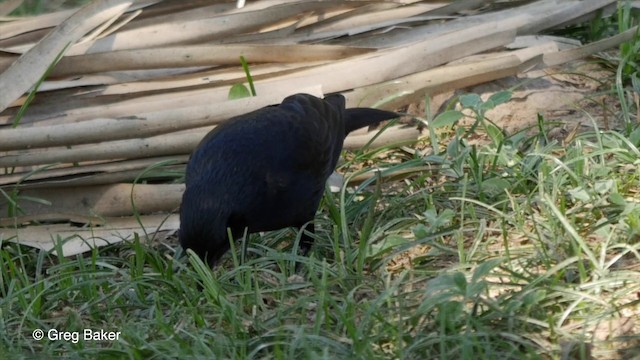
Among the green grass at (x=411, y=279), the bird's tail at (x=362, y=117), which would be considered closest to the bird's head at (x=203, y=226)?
the green grass at (x=411, y=279)

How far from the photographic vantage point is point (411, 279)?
12.4ft

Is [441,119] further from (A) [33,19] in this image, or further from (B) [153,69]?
(A) [33,19]

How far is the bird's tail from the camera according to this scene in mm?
4902

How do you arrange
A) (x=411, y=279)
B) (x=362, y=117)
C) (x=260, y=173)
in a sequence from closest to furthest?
(x=411, y=279) < (x=260, y=173) < (x=362, y=117)

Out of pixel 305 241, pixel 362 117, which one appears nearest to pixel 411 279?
pixel 305 241

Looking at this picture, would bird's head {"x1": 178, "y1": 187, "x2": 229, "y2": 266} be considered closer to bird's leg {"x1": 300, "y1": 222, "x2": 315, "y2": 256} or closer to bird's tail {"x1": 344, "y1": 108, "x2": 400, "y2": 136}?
bird's leg {"x1": 300, "y1": 222, "x2": 315, "y2": 256}

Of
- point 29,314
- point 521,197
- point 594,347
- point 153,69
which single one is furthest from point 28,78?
point 594,347

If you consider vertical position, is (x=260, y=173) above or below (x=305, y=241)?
above

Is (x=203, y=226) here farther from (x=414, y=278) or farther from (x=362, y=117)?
(x=362, y=117)

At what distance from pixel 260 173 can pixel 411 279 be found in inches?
32.4

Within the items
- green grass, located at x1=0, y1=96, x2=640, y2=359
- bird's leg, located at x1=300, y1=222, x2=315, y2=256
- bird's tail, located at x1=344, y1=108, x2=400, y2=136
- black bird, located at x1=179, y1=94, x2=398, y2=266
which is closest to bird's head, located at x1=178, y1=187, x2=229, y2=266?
black bird, located at x1=179, y1=94, x2=398, y2=266

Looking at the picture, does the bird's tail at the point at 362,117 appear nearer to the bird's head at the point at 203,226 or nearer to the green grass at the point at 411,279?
the green grass at the point at 411,279

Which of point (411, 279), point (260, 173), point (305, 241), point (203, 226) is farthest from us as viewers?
point (305, 241)

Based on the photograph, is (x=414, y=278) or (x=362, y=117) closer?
(x=414, y=278)
